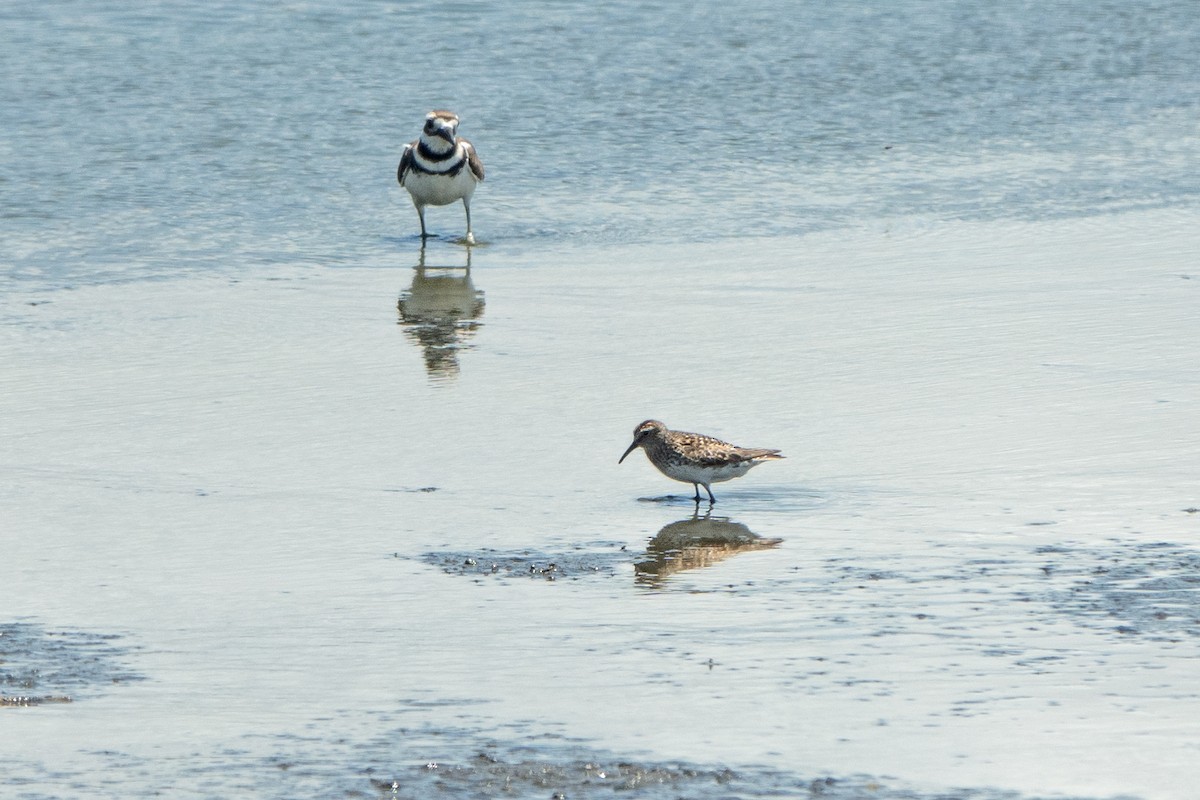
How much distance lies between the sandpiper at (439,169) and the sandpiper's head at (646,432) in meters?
6.28

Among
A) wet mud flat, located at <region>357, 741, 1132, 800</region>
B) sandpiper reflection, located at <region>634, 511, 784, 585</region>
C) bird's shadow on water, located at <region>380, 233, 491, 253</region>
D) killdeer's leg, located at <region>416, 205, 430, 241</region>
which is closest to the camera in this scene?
wet mud flat, located at <region>357, 741, 1132, 800</region>

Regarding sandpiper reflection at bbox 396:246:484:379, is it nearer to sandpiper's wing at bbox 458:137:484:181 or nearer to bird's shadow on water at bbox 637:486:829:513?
sandpiper's wing at bbox 458:137:484:181

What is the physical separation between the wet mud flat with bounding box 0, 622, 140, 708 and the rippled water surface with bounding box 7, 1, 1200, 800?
0.07 ft

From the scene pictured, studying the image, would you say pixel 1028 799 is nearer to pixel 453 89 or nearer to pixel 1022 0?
pixel 453 89

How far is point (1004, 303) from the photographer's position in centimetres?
1152

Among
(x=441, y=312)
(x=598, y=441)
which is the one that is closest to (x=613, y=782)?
(x=598, y=441)

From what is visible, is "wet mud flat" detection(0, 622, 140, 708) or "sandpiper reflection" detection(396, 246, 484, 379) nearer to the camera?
"wet mud flat" detection(0, 622, 140, 708)

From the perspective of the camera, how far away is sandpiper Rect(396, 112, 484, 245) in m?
14.7

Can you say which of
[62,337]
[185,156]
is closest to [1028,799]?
[62,337]

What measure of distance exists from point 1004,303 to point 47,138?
948 centimetres

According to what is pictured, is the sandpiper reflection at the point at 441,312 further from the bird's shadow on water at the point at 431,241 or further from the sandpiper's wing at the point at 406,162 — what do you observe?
the sandpiper's wing at the point at 406,162

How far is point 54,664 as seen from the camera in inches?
238

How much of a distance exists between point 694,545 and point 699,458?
0.57 meters

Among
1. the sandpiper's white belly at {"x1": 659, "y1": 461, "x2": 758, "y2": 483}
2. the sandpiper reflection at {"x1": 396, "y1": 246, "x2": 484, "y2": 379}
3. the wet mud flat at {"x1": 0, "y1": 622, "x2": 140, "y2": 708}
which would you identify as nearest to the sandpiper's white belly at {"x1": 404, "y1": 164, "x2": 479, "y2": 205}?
the sandpiper reflection at {"x1": 396, "y1": 246, "x2": 484, "y2": 379}
